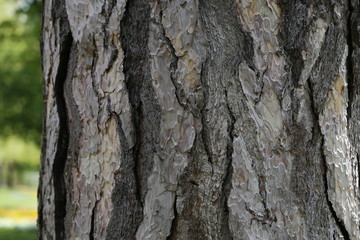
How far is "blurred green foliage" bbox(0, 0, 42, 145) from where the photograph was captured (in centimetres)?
984

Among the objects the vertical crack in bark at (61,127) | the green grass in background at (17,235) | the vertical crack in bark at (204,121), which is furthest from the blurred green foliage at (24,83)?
the vertical crack in bark at (204,121)

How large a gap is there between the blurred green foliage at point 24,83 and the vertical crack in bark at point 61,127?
27.0 feet

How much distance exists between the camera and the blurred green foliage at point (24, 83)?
9.84m

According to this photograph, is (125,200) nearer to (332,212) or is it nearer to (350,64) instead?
(332,212)

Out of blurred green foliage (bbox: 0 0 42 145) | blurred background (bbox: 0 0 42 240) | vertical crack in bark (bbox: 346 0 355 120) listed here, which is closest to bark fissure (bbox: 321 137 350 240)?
vertical crack in bark (bbox: 346 0 355 120)

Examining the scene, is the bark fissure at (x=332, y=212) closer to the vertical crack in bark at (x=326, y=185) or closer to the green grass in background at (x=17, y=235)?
the vertical crack in bark at (x=326, y=185)

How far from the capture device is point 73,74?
1526mm

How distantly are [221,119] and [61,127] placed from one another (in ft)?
1.44

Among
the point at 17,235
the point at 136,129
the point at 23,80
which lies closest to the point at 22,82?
the point at 23,80

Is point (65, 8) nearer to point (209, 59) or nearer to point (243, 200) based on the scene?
point (209, 59)

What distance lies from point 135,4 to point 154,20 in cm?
6

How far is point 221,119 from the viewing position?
4.54 feet

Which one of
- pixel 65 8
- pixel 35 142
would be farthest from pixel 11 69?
pixel 65 8

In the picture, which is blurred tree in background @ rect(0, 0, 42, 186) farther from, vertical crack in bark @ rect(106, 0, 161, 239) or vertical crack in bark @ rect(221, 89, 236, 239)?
vertical crack in bark @ rect(221, 89, 236, 239)
